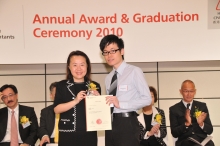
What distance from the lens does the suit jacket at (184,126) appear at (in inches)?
199

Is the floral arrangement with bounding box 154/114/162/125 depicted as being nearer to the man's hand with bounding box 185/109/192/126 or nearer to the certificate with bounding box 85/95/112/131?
the man's hand with bounding box 185/109/192/126

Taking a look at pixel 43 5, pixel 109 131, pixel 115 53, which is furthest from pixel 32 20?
pixel 109 131

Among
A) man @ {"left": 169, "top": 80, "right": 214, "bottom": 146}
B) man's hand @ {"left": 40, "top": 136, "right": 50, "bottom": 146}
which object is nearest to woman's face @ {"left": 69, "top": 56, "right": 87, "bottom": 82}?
man's hand @ {"left": 40, "top": 136, "right": 50, "bottom": 146}

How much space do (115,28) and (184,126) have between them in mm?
1667

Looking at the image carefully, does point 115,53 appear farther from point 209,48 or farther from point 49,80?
point 49,80

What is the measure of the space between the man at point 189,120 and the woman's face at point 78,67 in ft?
7.64

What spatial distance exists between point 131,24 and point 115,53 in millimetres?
1737

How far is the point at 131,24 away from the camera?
521 cm

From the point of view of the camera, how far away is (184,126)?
5.04 m

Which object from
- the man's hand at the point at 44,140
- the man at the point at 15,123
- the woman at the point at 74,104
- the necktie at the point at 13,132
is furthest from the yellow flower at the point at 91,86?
the necktie at the point at 13,132

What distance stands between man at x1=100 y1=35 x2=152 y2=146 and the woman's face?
32 cm

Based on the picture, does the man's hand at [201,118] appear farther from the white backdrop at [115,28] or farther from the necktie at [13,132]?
the necktie at [13,132]

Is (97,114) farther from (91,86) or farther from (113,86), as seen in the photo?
(113,86)

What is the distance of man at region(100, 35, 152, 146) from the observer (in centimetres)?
342
